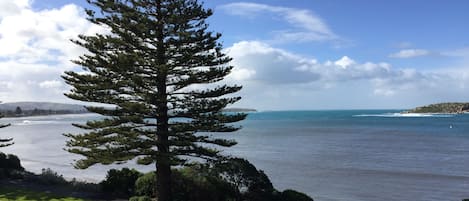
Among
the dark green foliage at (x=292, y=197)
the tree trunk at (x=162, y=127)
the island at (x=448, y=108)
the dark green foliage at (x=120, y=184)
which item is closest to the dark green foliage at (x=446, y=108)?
the island at (x=448, y=108)

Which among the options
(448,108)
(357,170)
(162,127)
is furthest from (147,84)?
(448,108)

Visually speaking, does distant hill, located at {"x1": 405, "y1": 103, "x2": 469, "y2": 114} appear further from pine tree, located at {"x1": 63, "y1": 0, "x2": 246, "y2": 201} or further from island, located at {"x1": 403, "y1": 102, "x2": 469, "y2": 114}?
pine tree, located at {"x1": 63, "y1": 0, "x2": 246, "y2": 201}

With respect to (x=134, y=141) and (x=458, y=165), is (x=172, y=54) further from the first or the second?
(x=458, y=165)

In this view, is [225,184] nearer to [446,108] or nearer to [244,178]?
[244,178]

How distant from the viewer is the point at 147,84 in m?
14.7

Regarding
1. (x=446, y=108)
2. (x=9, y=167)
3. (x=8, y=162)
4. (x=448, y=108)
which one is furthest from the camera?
(x=446, y=108)

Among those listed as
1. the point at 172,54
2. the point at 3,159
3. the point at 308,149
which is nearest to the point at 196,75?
the point at 172,54

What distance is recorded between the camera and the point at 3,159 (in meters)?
22.7

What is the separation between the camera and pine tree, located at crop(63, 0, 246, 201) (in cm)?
1449

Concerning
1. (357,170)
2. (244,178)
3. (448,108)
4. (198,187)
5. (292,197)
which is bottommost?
(357,170)

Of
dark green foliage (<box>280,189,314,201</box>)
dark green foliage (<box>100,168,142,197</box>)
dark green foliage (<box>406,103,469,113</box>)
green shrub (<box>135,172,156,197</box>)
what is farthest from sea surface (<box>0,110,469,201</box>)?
dark green foliage (<box>406,103,469,113</box>)

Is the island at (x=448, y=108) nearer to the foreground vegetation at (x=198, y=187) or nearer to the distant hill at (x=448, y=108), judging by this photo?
the distant hill at (x=448, y=108)

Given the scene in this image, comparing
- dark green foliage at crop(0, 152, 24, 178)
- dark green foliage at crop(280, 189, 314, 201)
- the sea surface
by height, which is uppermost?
dark green foliage at crop(0, 152, 24, 178)

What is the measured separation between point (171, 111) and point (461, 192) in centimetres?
1530
